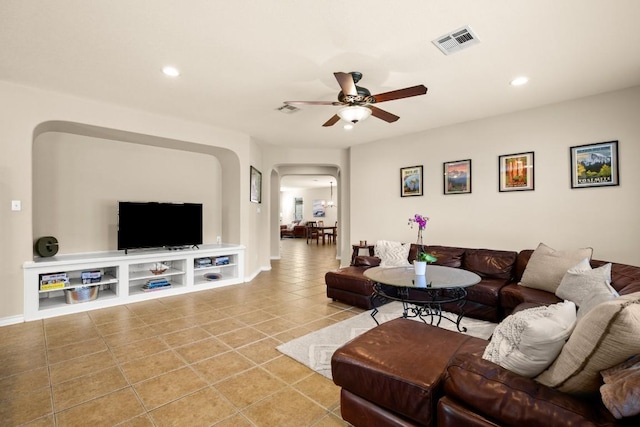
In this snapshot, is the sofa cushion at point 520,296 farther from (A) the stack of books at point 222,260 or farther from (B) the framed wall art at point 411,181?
(A) the stack of books at point 222,260

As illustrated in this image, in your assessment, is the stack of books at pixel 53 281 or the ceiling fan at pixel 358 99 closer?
the ceiling fan at pixel 358 99

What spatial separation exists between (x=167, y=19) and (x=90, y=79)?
1.62 metres

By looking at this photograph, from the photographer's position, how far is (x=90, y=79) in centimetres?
325

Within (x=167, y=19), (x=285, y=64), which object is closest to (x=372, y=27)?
(x=285, y=64)

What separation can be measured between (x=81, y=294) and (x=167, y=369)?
2.32m

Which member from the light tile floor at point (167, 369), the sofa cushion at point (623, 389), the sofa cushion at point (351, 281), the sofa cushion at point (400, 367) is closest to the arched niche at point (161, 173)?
the light tile floor at point (167, 369)

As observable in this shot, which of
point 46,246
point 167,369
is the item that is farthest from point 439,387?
point 46,246

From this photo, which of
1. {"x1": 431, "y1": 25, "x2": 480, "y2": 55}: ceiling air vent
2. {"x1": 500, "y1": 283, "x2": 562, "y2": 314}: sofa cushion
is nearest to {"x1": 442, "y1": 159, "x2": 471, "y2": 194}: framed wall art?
{"x1": 500, "y1": 283, "x2": 562, "y2": 314}: sofa cushion

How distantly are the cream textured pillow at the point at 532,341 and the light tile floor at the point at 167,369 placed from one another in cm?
106

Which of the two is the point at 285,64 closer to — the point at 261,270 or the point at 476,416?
the point at 476,416

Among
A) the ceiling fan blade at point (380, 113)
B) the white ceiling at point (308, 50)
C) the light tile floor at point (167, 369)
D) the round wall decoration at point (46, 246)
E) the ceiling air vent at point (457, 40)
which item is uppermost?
the white ceiling at point (308, 50)

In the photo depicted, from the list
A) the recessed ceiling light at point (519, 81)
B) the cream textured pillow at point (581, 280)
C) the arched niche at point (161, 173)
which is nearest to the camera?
the cream textured pillow at point (581, 280)

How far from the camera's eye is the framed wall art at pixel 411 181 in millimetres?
5290

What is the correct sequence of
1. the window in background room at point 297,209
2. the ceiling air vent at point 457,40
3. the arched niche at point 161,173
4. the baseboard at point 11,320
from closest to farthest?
the ceiling air vent at point 457,40, the baseboard at point 11,320, the arched niche at point 161,173, the window in background room at point 297,209
